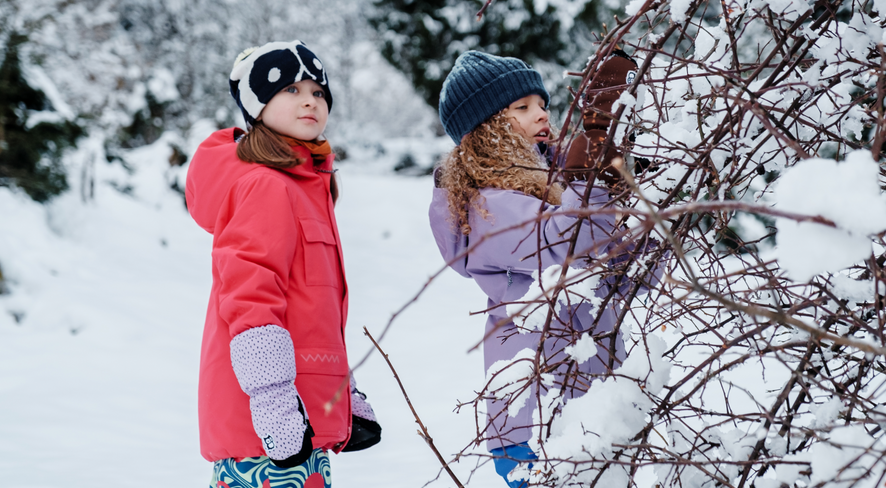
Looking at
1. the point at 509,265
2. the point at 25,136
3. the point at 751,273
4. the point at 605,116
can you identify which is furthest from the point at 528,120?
the point at 25,136

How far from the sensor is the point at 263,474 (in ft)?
4.91

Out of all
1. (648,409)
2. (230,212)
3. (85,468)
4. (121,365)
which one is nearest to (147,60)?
(121,365)

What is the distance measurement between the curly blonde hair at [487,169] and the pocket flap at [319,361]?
483 mm

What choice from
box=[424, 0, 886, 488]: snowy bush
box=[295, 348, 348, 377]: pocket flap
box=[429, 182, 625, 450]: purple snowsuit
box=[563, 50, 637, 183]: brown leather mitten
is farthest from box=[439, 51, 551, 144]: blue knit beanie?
box=[295, 348, 348, 377]: pocket flap

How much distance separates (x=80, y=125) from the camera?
20.3 feet

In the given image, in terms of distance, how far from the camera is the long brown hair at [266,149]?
1.67 meters

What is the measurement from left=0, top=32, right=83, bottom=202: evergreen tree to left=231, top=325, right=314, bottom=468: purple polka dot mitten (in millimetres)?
5148

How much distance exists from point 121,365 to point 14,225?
208cm

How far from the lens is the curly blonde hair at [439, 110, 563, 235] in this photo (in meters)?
1.77

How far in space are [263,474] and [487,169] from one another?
0.94 metres

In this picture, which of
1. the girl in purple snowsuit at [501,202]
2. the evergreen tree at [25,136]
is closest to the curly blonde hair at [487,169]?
the girl in purple snowsuit at [501,202]

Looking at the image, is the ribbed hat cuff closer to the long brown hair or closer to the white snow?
the long brown hair

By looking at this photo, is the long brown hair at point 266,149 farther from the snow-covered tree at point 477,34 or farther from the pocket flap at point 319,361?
the snow-covered tree at point 477,34

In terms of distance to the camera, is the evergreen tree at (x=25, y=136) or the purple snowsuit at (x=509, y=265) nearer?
the purple snowsuit at (x=509, y=265)
